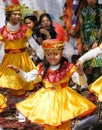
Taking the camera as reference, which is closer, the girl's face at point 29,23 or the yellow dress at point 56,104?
the yellow dress at point 56,104

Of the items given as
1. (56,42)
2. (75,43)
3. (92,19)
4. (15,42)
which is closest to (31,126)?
(15,42)

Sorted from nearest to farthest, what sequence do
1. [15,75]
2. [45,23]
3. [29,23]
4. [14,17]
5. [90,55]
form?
[90,55], [15,75], [14,17], [45,23], [29,23]

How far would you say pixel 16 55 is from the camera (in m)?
5.27

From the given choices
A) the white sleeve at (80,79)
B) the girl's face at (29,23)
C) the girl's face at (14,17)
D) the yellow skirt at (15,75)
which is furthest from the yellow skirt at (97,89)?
the girl's face at (29,23)

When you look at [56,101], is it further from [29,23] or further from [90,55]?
[29,23]

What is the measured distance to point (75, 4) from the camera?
6992 mm

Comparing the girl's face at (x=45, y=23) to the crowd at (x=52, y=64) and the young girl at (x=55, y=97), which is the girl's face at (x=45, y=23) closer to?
the crowd at (x=52, y=64)

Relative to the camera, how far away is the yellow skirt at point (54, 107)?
149 inches

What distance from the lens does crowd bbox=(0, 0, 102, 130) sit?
388 cm

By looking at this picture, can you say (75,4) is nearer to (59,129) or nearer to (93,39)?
(93,39)

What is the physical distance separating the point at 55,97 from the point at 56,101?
48 millimetres

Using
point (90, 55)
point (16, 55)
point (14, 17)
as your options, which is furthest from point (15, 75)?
point (90, 55)

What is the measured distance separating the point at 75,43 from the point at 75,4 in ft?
1.96

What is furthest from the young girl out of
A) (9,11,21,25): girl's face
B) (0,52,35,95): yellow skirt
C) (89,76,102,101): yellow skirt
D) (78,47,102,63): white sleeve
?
(9,11,21,25): girl's face
